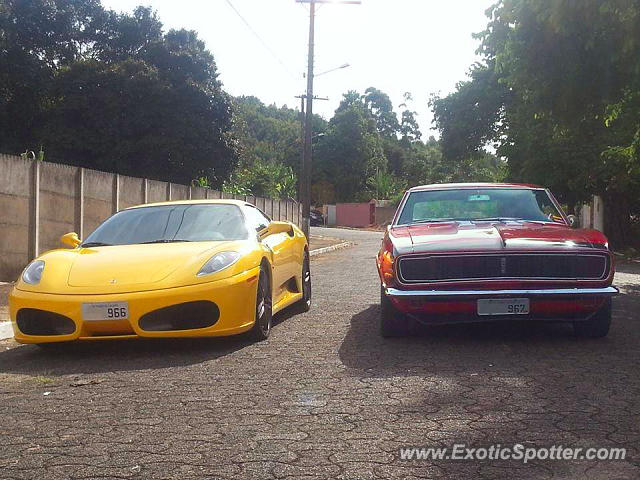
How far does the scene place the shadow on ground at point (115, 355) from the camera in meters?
5.80

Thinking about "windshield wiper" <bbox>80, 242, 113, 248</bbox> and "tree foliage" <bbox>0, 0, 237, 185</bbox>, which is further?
"tree foliage" <bbox>0, 0, 237, 185</bbox>

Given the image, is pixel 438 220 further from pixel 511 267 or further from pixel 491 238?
pixel 511 267

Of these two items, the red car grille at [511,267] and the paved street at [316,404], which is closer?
the paved street at [316,404]

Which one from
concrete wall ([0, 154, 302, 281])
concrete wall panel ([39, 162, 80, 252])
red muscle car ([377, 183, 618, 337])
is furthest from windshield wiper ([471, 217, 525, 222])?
concrete wall panel ([39, 162, 80, 252])

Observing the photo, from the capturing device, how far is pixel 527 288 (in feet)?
20.1

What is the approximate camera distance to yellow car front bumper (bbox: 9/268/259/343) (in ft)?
19.6

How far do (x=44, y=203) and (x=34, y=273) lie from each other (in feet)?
21.9

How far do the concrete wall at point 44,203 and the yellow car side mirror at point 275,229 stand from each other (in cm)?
555

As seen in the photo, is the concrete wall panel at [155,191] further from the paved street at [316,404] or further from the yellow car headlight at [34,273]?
the yellow car headlight at [34,273]

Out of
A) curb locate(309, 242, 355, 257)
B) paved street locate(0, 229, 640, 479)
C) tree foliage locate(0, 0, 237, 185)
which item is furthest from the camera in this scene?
tree foliage locate(0, 0, 237, 185)

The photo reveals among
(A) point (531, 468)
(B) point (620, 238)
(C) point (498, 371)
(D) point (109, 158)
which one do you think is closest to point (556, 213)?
(C) point (498, 371)

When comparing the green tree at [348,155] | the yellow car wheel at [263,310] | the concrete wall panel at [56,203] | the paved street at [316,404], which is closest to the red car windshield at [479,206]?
the paved street at [316,404]

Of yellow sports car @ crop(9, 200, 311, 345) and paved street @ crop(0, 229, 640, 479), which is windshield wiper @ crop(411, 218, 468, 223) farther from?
yellow sports car @ crop(9, 200, 311, 345)

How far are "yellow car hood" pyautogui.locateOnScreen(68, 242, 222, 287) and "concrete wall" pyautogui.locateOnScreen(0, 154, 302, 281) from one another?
18.1ft
